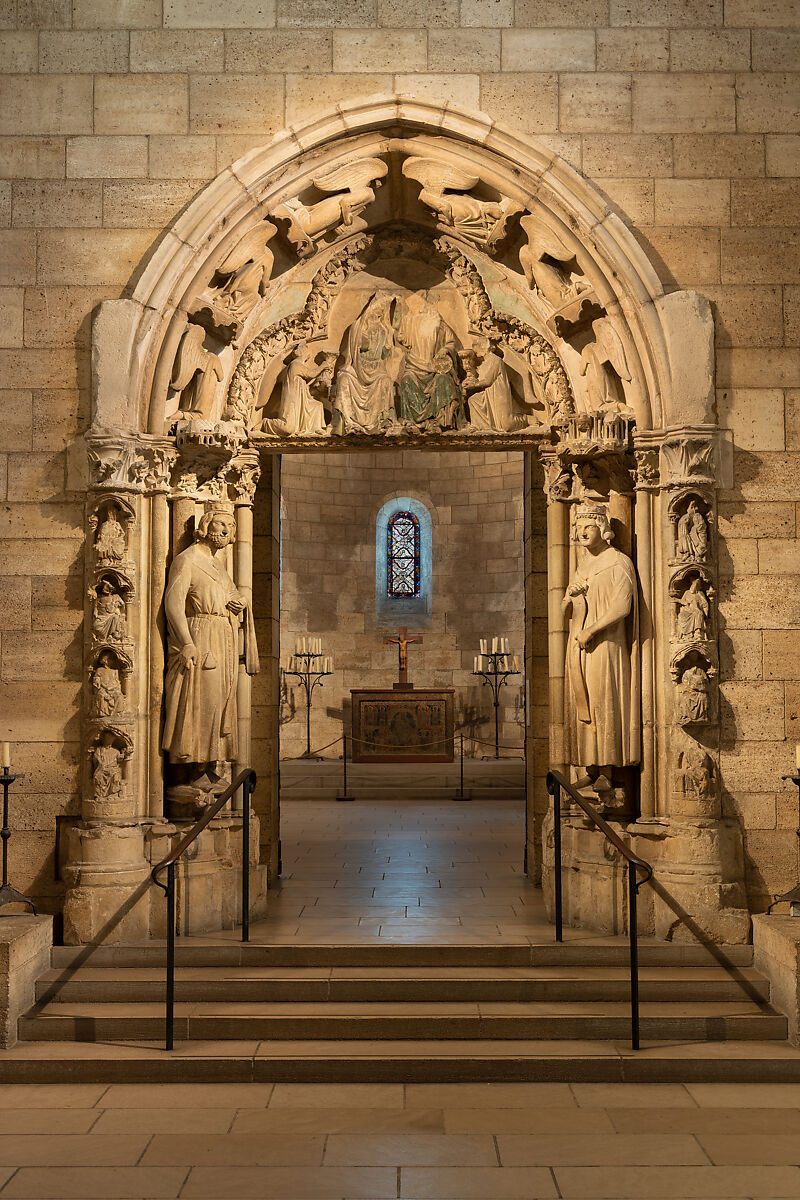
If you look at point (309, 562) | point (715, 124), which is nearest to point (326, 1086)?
point (715, 124)

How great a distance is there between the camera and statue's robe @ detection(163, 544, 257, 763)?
20.8ft

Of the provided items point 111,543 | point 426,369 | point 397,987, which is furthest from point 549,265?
point 397,987

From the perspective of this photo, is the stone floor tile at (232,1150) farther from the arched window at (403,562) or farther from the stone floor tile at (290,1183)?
the arched window at (403,562)

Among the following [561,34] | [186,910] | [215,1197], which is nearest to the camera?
[215,1197]

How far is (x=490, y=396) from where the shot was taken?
726 centimetres

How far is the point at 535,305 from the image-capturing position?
23.1ft

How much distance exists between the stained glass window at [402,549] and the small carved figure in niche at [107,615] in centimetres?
1005

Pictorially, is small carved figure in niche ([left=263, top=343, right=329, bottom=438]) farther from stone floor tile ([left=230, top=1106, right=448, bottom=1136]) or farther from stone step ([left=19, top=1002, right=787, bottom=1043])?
stone floor tile ([left=230, top=1106, right=448, bottom=1136])

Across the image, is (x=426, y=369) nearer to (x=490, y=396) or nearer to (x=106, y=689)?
(x=490, y=396)

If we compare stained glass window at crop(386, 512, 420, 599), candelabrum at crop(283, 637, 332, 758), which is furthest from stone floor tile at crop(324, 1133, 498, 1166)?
stained glass window at crop(386, 512, 420, 599)

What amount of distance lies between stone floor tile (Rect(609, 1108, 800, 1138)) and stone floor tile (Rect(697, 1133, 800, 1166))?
43 millimetres

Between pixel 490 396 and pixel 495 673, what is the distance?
758 centimetres

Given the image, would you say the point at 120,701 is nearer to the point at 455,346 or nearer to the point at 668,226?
the point at 455,346

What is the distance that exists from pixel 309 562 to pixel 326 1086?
1113cm
